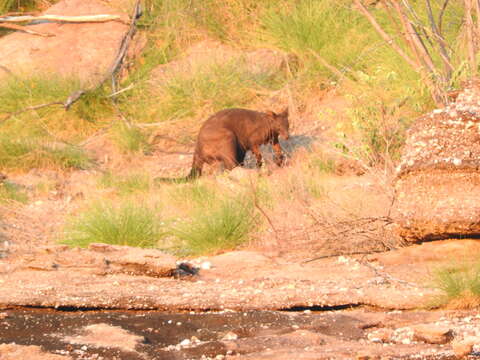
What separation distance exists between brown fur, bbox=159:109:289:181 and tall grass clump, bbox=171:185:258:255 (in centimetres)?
240

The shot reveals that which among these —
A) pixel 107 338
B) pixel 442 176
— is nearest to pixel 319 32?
pixel 442 176

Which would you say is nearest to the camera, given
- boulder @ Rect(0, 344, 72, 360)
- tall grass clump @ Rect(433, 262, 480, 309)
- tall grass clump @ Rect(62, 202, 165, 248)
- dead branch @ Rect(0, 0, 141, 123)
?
boulder @ Rect(0, 344, 72, 360)

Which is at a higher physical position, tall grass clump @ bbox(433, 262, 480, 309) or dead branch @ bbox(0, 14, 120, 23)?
dead branch @ bbox(0, 14, 120, 23)

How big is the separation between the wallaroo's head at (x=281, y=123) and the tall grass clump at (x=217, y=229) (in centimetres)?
281

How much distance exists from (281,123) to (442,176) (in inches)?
173

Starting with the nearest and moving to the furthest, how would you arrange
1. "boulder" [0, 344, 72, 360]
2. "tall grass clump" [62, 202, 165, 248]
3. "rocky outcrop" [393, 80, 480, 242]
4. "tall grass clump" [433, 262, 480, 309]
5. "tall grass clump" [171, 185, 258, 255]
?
1. "boulder" [0, 344, 72, 360]
2. "tall grass clump" [433, 262, 480, 309]
3. "rocky outcrop" [393, 80, 480, 242]
4. "tall grass clump" [171, 185, 258, 255]
5. "tall grass clump" [62, 202, 165, 248]

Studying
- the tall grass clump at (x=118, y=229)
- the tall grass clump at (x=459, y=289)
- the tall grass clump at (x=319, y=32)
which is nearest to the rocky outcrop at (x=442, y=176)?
the tall grass clump at (x=459, y=289)

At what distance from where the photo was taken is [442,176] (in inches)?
201

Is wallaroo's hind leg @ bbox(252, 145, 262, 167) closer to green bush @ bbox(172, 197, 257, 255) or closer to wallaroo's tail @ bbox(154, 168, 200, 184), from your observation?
wallaroo's tail @ bbox(154, 168, 200, 184)

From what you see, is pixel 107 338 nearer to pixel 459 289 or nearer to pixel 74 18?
pixel 459 289

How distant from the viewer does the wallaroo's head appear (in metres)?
9.35

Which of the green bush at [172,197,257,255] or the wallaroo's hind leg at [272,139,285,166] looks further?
the wallaroo's hind leg at [272,139,285,166]

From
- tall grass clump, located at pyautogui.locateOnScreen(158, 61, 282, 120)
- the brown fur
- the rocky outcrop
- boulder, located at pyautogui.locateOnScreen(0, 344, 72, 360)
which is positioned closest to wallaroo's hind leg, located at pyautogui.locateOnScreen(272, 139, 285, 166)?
the brown fur

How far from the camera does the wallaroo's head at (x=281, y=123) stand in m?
9.35
